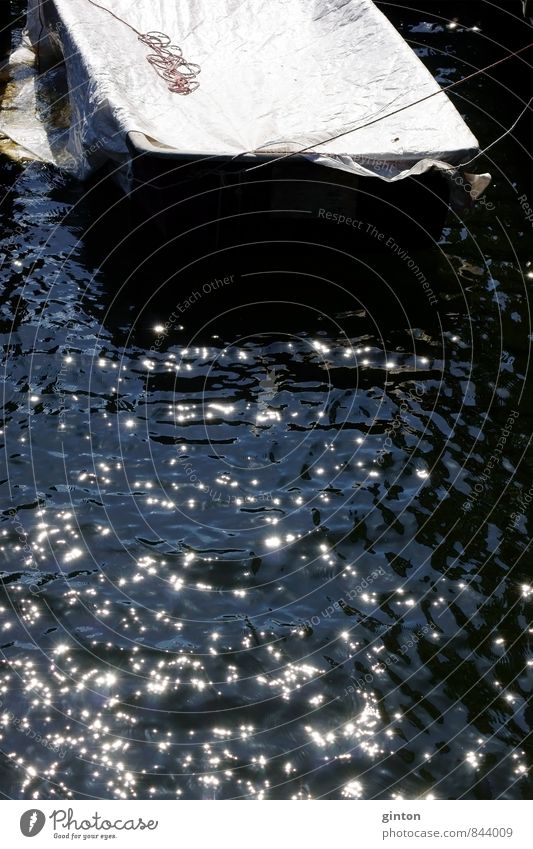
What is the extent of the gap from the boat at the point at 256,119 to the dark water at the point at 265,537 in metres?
0.98

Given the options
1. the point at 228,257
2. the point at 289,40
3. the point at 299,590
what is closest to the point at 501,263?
the point at 228,257

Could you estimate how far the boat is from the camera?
34.1ft

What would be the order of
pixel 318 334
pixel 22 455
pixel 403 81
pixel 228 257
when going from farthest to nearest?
pixel 403 81
pixel 228 257
pixel 318 334
pixel 22 455

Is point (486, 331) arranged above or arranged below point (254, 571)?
above

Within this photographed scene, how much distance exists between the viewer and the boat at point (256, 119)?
1038 centimetres

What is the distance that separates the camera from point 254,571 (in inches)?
302

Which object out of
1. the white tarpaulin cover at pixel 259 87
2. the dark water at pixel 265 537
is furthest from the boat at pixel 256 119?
the dark water at pixel 265 537

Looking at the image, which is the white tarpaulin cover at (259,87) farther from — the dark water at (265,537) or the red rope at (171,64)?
the dark water at (265,537)

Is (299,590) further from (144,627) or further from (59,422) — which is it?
(59,422)

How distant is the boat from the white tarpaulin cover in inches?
1.1

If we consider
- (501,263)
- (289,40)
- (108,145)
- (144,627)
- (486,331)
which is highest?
(289,40)

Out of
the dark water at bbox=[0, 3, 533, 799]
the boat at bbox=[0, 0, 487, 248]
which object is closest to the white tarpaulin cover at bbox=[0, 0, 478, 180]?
the boat at bbox=[0, 0, 487, 248]

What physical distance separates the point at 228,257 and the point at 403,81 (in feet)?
12.2

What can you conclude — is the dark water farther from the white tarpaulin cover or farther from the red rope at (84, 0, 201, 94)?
the red rope at (84, 0, 201, 94)
